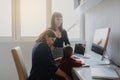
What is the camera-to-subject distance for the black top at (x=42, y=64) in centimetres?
209

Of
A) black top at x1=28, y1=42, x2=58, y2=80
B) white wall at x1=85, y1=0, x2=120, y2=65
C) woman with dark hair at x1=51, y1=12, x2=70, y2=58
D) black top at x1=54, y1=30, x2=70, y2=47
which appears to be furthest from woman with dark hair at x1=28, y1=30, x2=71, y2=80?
black top at x1=54, y1=30, x2=70, y2=47

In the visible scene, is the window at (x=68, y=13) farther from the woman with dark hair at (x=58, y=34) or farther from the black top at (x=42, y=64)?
the black top at (x=42, y=64)

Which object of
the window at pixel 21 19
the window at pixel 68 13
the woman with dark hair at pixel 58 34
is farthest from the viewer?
the window at pixel 68 13

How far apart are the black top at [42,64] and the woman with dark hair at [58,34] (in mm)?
1045

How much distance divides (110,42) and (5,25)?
2.30m

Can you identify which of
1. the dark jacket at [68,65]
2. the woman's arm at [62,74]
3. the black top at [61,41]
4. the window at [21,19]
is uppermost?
the window at [21,19]

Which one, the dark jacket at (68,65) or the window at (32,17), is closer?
the dark jacket at (68,65)

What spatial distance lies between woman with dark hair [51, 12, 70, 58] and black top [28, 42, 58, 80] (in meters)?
1.04

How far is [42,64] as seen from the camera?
210cm

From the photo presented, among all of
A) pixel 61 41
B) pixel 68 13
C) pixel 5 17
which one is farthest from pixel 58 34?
pixel 5 17

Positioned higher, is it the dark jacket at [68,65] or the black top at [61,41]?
the black top at [61,41]

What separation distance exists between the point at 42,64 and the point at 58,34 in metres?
1.32

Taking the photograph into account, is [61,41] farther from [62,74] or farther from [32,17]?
A: [62,74]

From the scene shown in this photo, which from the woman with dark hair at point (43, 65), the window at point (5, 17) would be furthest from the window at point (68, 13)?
the woman with dark hair at point (43, 65)
